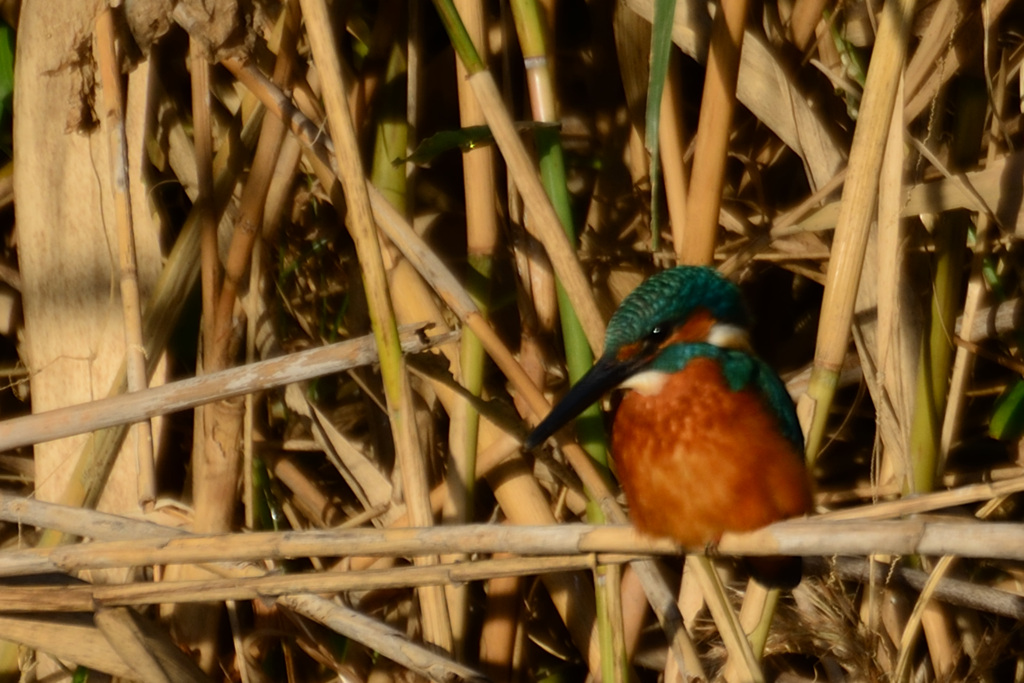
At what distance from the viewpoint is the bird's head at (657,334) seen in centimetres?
159

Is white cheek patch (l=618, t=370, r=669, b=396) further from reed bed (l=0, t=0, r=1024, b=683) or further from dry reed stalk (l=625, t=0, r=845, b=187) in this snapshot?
dry reed stalk (l=625, t=0, r=845, b=187)

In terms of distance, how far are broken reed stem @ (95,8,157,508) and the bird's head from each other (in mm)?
640

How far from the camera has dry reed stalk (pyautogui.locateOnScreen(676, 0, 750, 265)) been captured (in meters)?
Answer: 1.62

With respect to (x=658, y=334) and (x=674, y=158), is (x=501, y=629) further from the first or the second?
(x=674, y=158)

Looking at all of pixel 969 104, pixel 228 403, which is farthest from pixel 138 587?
pixel 969 104

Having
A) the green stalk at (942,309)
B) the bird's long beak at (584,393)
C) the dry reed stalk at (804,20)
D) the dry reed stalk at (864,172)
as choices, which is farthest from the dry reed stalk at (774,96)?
the bird's long beak at (584,393)

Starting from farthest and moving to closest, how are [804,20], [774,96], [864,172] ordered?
[804,20] < [774,96] < [864,172]

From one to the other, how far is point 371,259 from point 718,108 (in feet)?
1.86

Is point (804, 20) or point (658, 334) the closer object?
point (658, 334)

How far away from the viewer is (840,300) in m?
1.46

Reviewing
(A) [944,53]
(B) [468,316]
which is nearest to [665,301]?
(B) [468,316]

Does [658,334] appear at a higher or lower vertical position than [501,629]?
higher

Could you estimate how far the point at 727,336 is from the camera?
176 cm

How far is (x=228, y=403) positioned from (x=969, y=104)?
1.49 metres
